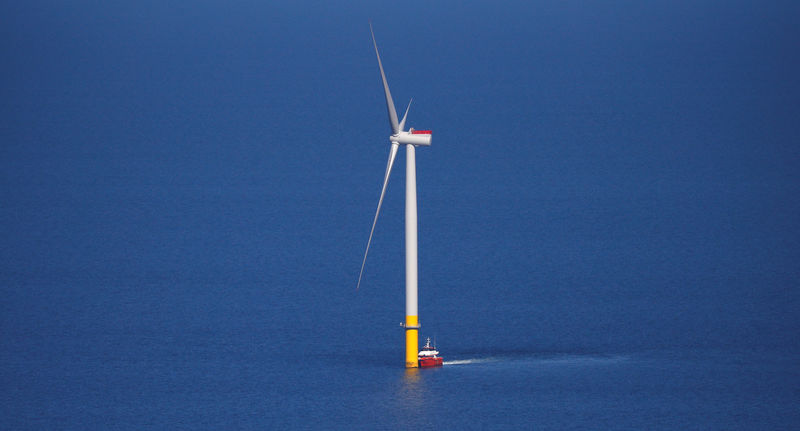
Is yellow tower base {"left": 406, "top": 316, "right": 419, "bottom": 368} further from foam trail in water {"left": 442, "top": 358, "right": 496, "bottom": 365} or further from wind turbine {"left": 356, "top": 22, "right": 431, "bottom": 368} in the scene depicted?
foam trail in water {"left": 442, "top": 358, "right": 496, "bottom": 365}

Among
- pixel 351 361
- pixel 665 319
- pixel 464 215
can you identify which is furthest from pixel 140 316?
pixel 464 215

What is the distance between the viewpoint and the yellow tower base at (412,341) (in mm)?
66312

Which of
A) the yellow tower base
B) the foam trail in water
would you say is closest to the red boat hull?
the yellow tower base

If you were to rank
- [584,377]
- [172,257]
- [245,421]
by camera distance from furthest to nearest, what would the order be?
[172,257] → [584,377] → [245,421]

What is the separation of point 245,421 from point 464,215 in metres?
67.5

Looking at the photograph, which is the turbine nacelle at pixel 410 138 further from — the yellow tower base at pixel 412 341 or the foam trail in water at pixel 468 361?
the foam trail in water at pixel 468 361

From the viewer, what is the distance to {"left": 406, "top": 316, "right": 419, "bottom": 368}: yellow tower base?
66312 millimetres

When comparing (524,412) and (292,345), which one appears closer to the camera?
(524,412)

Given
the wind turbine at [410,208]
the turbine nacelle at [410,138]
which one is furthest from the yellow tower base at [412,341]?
the turbine nacelle at [410,138]

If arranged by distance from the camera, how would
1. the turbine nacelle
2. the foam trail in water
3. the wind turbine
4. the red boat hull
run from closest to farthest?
the wind turbine
the turbine nacelle
the red boat hull
the foam trail in water

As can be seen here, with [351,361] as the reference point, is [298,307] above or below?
above

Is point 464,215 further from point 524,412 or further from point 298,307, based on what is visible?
point 524,412

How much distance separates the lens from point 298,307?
314 feet

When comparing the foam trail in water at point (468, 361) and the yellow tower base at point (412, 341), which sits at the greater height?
the foam trail in water at point (468, 361)
